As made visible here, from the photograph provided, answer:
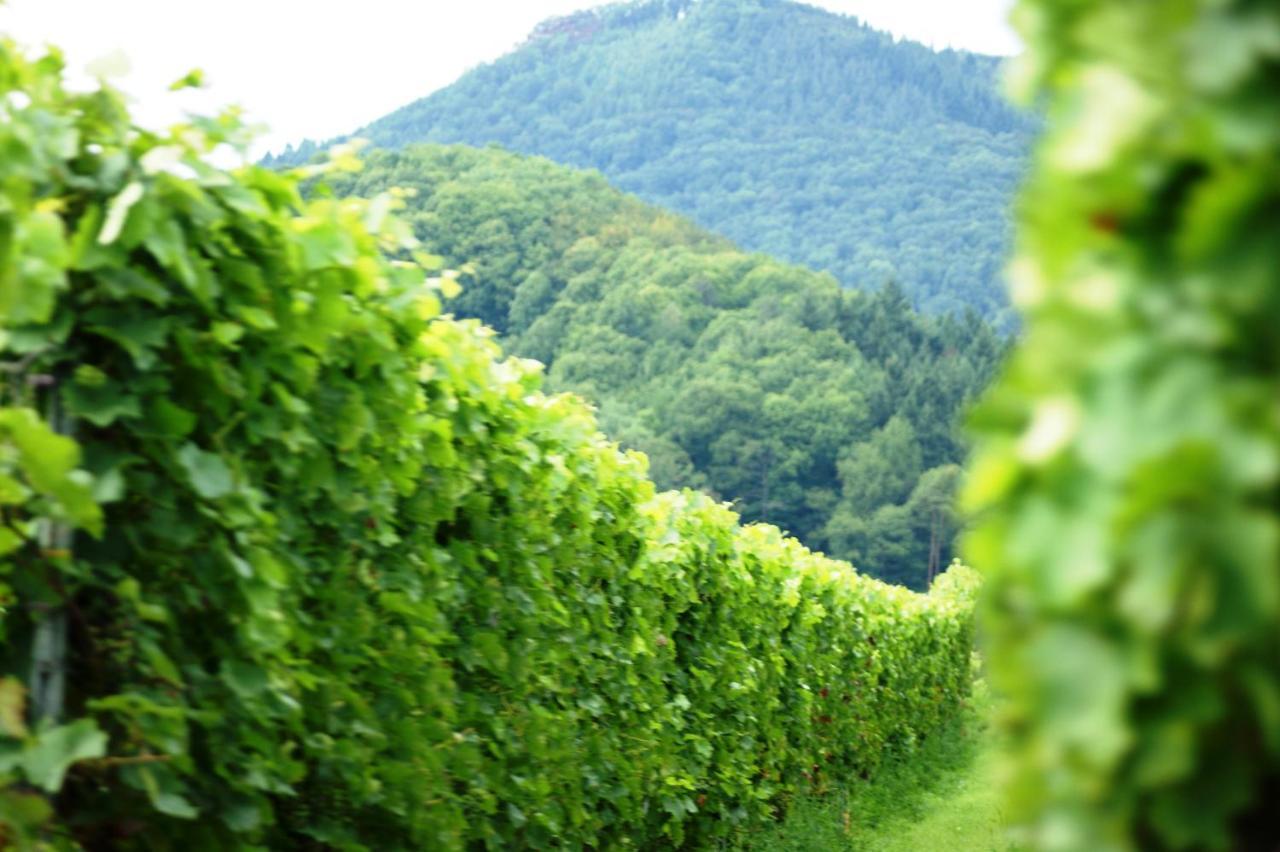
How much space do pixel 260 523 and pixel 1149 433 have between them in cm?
292

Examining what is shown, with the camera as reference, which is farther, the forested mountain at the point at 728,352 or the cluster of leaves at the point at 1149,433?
the forested mountain at the point at 728,352

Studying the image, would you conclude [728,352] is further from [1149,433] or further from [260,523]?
[1149,433]

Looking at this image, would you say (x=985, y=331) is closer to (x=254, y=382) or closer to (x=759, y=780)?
(x=759, y=780)

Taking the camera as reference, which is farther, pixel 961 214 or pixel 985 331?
pixel 961 214

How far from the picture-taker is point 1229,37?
1.38 m

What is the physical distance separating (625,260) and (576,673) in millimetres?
100160

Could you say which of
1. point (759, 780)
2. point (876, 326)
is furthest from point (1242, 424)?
point (876, 326)

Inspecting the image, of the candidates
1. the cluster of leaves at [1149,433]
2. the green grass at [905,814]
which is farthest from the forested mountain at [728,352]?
the cluster of leaves at [1149,433]

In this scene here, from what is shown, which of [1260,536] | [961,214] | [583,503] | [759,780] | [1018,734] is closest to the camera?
[1260,536]

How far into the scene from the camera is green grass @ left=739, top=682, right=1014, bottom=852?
39.6 feet

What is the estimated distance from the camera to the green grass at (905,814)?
39.6 feet

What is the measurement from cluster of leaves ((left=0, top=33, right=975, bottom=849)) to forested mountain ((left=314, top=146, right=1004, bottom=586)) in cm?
7436

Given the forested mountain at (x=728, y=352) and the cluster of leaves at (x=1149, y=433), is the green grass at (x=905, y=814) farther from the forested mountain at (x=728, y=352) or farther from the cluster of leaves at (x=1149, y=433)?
the forested mountain at (x=728, y=352)

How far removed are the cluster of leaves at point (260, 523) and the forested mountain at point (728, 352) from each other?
74.4 m
